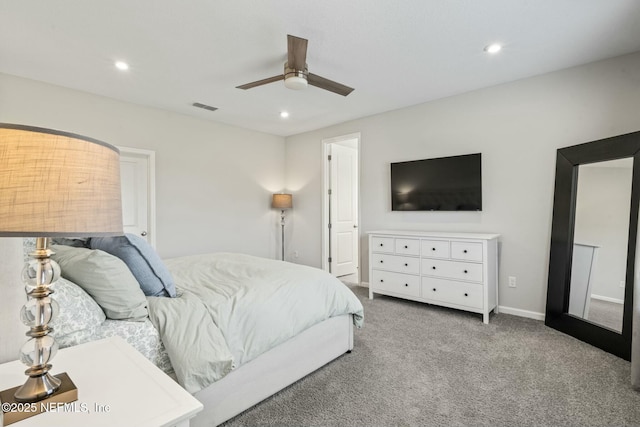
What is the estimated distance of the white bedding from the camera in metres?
1.55

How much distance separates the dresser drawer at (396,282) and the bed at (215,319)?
1393mm

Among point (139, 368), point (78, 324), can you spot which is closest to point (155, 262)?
point (78, 324)

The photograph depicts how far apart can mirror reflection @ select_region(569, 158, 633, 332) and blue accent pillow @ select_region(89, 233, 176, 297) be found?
3330mm

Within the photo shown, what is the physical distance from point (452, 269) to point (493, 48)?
2121 millimetres

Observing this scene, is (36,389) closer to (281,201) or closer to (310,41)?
(310,41)

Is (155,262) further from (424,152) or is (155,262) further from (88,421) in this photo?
(424,152)

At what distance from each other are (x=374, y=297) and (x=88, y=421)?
3.67 meters

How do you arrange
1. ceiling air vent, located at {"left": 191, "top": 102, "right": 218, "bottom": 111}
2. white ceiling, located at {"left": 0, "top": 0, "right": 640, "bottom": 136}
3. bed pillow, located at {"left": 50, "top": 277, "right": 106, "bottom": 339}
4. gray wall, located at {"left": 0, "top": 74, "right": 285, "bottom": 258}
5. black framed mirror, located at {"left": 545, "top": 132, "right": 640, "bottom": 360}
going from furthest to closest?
1. ceiling air vent, located at {"left": 191, "top": 102, "right": 218, "bottom": 111}
2. gray wall, located at {"left": 0, "top": 74, "right": 285, "bottom": 258}
3. black framed mirror, located at {"left": 545, "top": 132, "right": 640, "bottom": 360}
4. white ceiling, located at {"left": 0, "top": 0, "right": 640, "bottom": 136}
5. bed pillow, located at {"left": 50, "top": 277, "right": 106, "bottom": 339}

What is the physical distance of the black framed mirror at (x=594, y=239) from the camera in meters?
2.47

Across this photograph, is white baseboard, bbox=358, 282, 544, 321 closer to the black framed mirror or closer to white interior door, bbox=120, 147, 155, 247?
the black framed mirror

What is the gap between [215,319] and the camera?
1.73 meters

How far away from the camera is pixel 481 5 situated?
2141 mm

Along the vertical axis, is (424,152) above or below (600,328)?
above

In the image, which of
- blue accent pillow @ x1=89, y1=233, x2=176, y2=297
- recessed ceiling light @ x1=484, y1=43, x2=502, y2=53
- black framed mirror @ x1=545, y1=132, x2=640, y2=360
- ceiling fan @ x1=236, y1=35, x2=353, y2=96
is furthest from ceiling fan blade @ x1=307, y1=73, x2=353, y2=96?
black framed mirror @ x1=545, y1=132, x2=640, y2=360
